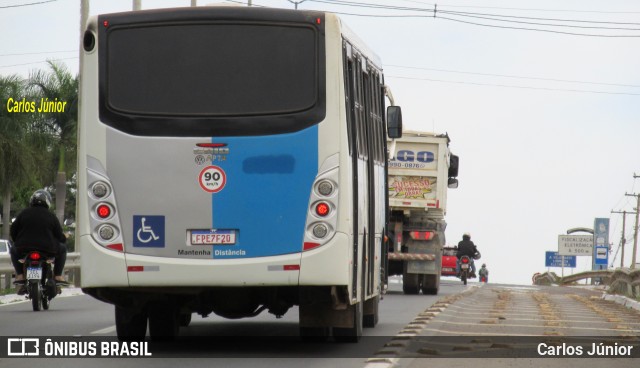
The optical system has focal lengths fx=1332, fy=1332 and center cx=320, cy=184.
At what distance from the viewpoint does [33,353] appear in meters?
12.6

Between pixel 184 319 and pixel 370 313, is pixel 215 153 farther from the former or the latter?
pixel 370 313

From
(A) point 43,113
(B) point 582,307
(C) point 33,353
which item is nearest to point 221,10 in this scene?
(C) point 33,353

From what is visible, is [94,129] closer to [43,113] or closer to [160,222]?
[160,222]

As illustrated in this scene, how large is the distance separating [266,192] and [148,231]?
1.13 m

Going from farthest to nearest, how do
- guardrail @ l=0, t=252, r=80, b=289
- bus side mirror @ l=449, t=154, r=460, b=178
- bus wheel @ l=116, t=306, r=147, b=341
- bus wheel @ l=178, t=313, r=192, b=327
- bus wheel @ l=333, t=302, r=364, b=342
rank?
bus side mirror @ l=449, t=154, r=460, b=178 < guardrail @ l=0, t=252, r=80, b=289 < bus wheel @ l=178, t=313, r=192, b=327 < bus wheel @ l=333, t=302, r=364, b=342 < bus wheel @ l=116, t=306, r=147, b=341

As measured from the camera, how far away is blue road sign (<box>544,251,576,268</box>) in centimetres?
8821

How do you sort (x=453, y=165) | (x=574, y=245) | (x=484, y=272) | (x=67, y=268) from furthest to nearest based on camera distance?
(x=574, y=245), (x=484, y=272), (x=453, y=165), (x=67, y=268)

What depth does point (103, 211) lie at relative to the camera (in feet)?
40.0

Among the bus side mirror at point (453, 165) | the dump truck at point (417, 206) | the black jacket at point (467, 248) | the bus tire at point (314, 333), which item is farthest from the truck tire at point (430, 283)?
the bus tire at point (314, 333)

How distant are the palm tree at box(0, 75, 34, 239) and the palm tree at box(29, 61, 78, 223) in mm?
744

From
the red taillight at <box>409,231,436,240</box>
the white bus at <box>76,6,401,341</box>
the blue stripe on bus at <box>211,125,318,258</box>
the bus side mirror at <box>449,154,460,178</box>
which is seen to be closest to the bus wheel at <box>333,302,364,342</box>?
the white bus at <box>76,6,401,341</box>

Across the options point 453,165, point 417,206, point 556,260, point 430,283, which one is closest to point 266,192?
point 417,206

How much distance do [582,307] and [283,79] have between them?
43.2ft

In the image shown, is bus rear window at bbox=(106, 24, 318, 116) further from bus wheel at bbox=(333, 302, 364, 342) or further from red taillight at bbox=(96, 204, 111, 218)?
bus wheel at bbox=(333, 302, 364, 342)
